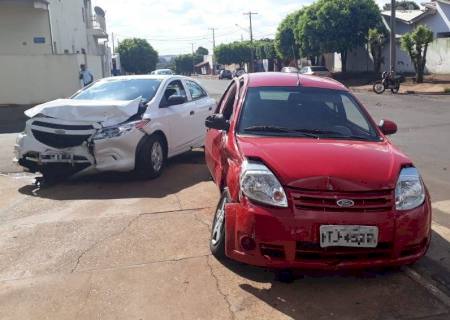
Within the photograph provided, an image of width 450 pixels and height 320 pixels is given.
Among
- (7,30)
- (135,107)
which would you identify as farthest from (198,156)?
(7,30)

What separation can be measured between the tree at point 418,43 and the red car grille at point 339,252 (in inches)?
1061

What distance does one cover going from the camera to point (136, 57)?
259 ft

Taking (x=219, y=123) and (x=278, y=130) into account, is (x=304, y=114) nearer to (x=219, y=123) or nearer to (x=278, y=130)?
(x=278, y=130)

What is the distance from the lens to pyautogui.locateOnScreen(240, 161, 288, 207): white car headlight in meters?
3.75

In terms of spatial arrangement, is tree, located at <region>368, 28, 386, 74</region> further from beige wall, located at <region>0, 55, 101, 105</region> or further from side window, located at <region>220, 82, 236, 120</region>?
side window, located at <region>220, 82, 236, 120</region>

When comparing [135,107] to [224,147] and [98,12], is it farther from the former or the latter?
[98,12]

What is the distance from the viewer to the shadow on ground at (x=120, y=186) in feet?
22.4

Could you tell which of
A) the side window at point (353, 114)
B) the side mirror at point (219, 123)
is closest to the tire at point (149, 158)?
the side mirror at point (219, 123)

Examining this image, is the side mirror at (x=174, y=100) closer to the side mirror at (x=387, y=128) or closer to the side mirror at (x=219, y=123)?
the side mirror at (x=219, y=123)

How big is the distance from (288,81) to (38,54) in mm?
19086

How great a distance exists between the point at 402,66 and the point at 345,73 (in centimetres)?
537

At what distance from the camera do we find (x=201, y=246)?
4.86 m

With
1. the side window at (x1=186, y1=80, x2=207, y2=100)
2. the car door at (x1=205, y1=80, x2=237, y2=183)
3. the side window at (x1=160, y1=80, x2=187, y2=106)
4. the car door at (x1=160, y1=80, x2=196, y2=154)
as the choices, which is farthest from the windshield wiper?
the side window at (x1=186, y1=80, x2=207, y2=100)

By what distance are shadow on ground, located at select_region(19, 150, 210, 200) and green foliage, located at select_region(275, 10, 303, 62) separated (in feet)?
128
